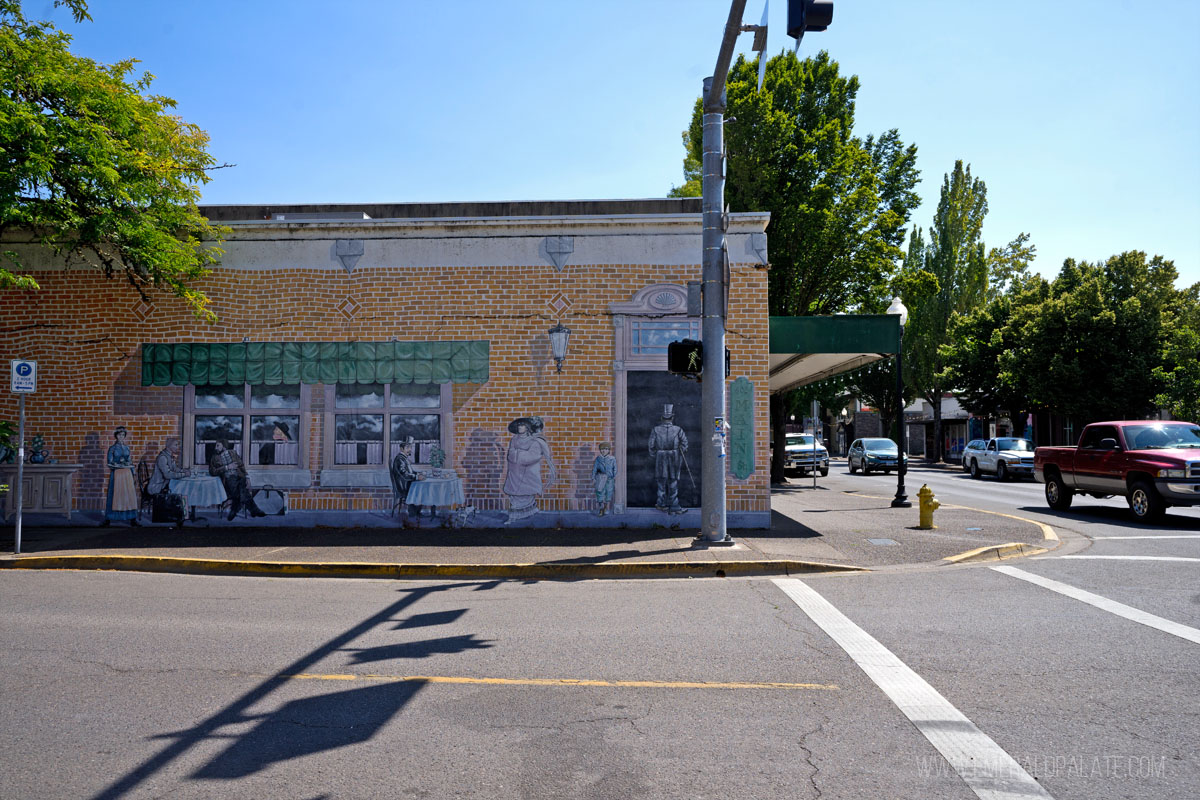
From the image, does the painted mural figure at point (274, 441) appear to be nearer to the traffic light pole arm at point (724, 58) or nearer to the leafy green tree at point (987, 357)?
the traffic light pole arm at point (724, 58)

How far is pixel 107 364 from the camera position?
536 inches

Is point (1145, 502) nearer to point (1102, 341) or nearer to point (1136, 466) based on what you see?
point (1136, 466)

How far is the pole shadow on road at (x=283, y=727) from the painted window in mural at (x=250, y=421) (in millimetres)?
8351

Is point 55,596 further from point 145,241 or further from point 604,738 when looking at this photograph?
point 604,738

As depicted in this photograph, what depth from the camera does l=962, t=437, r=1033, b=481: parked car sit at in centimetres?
3038

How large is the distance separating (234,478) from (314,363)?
2400mm

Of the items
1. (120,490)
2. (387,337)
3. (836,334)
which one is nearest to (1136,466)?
(836,334)

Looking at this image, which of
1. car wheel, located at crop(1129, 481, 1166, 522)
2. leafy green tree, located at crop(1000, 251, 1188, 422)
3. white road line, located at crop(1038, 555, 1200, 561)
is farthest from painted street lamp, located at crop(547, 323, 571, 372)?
leafy green tree, located at crop(1000, 251, 1188, 422)

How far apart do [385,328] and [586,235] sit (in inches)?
149

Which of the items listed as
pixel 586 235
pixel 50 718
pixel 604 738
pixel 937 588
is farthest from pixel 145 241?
pixel 937 588

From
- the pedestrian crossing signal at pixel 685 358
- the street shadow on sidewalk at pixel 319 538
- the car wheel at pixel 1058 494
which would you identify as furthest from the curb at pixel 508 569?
the car wheel at pixel 1058 494

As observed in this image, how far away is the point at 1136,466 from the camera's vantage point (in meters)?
14.7

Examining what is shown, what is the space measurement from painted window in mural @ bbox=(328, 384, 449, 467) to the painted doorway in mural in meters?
3.18

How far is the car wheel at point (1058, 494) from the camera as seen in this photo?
1736 centimetres
